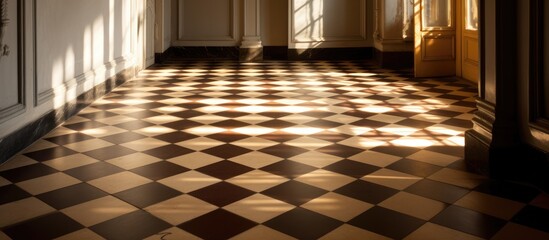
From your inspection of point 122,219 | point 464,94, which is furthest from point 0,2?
point 464,94

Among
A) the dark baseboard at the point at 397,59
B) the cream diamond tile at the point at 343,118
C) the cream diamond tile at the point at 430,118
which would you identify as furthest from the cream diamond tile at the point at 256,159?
the dark baseboard at the point at 397,59

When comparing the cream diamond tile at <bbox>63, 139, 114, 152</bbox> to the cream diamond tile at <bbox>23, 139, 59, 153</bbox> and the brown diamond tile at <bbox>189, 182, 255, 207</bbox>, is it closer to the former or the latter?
the cream diamond tile at <bbox>23, 139, 59, 153</bbox>

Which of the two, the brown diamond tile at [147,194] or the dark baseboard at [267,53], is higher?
the dark baseboard at [267,53]

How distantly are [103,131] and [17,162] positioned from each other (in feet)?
3.51

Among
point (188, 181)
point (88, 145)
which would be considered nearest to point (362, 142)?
point (188, 181)

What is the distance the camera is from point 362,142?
14.6ft

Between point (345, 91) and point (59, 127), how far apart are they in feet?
12.0

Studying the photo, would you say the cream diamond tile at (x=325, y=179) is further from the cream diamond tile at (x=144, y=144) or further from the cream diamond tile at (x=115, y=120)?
the cream diamond tile at (x=115, y=120)

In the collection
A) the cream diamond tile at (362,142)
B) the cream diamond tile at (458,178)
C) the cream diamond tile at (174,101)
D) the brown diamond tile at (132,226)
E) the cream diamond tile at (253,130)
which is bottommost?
the brown diamond tile at (132,226)

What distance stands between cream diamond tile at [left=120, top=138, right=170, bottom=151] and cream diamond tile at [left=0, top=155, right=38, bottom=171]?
71 cm

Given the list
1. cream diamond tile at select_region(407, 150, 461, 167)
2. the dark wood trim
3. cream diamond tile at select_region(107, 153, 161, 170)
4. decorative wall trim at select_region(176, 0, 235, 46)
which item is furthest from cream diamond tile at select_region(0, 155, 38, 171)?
decorative wall trim at select_region(176, 0, 235, 46)

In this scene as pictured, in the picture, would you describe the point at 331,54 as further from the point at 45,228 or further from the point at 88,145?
the point at 45,228

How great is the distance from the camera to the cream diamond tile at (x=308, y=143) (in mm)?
4324

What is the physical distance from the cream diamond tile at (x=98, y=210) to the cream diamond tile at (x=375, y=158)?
1.67m
